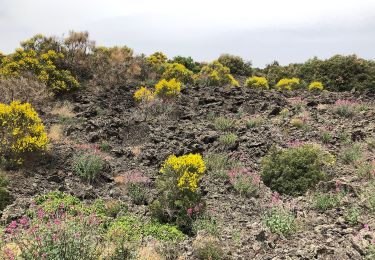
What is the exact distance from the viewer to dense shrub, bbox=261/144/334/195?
972cm

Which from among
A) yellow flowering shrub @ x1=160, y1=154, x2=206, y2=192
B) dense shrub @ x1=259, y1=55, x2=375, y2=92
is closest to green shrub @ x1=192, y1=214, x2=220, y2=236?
yellow flowering shrub @ x1=160, y1=154, x2=206, y2=192

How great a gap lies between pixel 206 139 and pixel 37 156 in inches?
224

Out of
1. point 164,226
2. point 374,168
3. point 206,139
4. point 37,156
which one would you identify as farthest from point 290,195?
point 37,156

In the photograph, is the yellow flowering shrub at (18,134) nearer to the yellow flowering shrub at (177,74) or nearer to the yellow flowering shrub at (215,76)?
the yellow flowering shrub at (177,74)

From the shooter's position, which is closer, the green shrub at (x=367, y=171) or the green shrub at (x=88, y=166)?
the green shrub at (x=367, y=171)

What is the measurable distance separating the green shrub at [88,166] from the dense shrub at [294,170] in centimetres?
470

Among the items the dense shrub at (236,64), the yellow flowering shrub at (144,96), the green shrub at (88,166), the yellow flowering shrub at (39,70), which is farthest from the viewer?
the dense shrub at (236,64)

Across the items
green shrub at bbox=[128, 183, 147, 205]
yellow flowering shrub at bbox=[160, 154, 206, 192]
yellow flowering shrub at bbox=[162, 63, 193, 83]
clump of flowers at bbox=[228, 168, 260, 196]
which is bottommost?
green shrub at bbox=[128, 183, 147, 205]

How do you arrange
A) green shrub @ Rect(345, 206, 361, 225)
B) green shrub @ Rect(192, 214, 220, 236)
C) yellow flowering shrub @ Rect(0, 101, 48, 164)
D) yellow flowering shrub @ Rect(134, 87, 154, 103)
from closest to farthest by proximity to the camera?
green shrub @ Rect(345, 206, 361, 225), green shrub @ Rect(192, 214, 220, 236), yellow flowering shrub @ Rect(0, 101, 48, 164), yellow flowering shrub @ Rect(134, 87, 154, 103)

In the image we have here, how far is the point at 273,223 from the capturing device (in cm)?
748

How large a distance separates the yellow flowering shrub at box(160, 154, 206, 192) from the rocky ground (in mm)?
859

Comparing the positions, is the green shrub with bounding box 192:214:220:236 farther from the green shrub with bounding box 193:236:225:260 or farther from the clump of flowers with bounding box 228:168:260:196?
the clump of flowers with bounding box 228:168:260:196

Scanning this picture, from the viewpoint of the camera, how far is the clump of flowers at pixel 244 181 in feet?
32.3

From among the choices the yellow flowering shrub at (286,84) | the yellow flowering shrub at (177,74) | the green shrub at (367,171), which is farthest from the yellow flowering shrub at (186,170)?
the yellow flowering shrub at (286,84)
